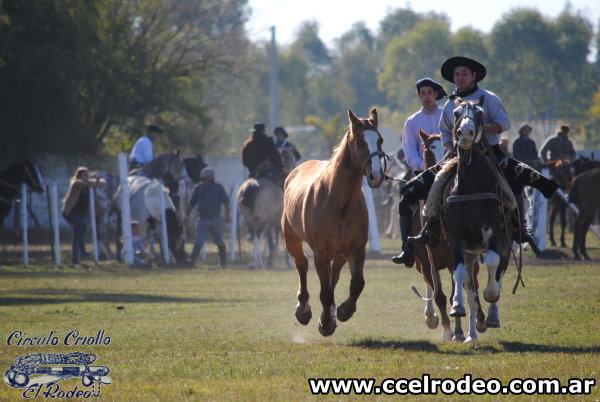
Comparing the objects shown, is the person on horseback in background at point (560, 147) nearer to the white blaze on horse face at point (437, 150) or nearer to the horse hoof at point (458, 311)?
the white blaze on horse face at point (437, 150)

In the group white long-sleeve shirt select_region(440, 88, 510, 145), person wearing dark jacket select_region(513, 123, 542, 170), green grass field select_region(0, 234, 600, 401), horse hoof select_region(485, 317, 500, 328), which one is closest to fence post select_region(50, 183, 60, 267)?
green grass field select_region(0, 234, 600, 401)

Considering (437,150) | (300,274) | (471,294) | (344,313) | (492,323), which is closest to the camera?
(471,294)

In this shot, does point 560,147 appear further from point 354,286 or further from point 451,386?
point 451,386

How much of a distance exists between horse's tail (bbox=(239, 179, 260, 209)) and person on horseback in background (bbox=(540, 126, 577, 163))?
9063 millimetres

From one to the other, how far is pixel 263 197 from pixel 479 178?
1395 cm

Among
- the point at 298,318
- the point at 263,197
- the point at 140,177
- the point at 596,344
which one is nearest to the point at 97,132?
the point at 140,177

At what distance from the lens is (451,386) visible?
7855 millimetres

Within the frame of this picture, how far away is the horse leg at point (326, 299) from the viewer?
11.4 m

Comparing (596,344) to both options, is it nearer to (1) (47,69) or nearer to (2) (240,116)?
(1) (47,69)

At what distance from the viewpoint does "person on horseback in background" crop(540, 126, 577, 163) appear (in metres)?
28.8

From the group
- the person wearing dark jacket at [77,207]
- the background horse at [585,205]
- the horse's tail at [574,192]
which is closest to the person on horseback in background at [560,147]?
the horse's tail at [574,192]

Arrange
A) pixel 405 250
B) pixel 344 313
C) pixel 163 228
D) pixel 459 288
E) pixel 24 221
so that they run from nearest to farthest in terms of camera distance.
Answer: pixel 459 288
pixel 344 313
pixel 405 250
pixel 24 221
pixel 163 228

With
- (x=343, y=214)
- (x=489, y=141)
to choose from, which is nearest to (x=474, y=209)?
(x=489, y=141)

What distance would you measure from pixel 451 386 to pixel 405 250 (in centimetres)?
359
